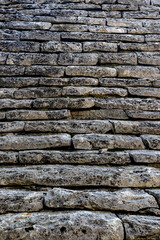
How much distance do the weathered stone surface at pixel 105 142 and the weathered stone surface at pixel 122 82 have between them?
64 centimetres

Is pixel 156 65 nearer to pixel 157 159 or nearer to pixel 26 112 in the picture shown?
pixel 157 159

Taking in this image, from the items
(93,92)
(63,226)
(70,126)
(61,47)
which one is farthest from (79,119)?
(61,47)

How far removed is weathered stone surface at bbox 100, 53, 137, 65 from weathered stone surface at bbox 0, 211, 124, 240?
168 cm

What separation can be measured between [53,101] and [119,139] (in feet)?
2.45

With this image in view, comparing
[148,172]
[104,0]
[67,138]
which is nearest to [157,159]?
[148,172]

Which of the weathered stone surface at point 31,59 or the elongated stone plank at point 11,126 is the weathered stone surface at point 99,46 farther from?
the elongated stone plank at point 11,126

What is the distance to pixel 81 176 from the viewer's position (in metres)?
1.39

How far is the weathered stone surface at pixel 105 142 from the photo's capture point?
5.21ft

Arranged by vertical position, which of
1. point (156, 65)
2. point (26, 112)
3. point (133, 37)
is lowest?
point (26, 112)

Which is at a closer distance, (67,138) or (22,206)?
(22,206)

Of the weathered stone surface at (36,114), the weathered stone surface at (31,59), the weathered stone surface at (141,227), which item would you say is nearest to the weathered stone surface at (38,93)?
the weathered stone surface at (36,114)

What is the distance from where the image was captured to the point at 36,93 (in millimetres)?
1965

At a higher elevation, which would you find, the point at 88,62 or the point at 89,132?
the point at 88,62

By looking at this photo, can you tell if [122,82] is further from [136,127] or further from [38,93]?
[38,93]
